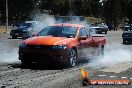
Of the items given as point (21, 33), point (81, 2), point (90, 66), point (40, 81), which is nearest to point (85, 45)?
point (90, 66)

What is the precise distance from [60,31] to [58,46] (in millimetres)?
1485

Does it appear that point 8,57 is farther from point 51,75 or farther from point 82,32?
point 51,75

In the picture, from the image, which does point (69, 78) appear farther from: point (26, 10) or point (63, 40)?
point (26, 10)

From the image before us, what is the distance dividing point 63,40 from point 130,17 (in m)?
104

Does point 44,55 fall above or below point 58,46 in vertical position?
below

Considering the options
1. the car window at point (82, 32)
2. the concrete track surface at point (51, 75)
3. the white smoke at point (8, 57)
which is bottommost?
the white smoke at point (8, 57)

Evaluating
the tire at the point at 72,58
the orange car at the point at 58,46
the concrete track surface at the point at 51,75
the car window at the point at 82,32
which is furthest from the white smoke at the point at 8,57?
the car window at the point at 82,32

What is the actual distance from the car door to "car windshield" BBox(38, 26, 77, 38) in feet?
1.04

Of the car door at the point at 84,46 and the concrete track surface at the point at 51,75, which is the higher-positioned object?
the car door at the point at 84,46

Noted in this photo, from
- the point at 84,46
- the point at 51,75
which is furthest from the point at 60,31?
the point at 51,75

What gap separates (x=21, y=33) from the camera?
3841cm

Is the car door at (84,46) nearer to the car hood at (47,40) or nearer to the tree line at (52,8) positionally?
the car hood at (47,40)

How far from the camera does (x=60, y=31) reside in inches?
598

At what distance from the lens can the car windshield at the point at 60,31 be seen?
591 inches
